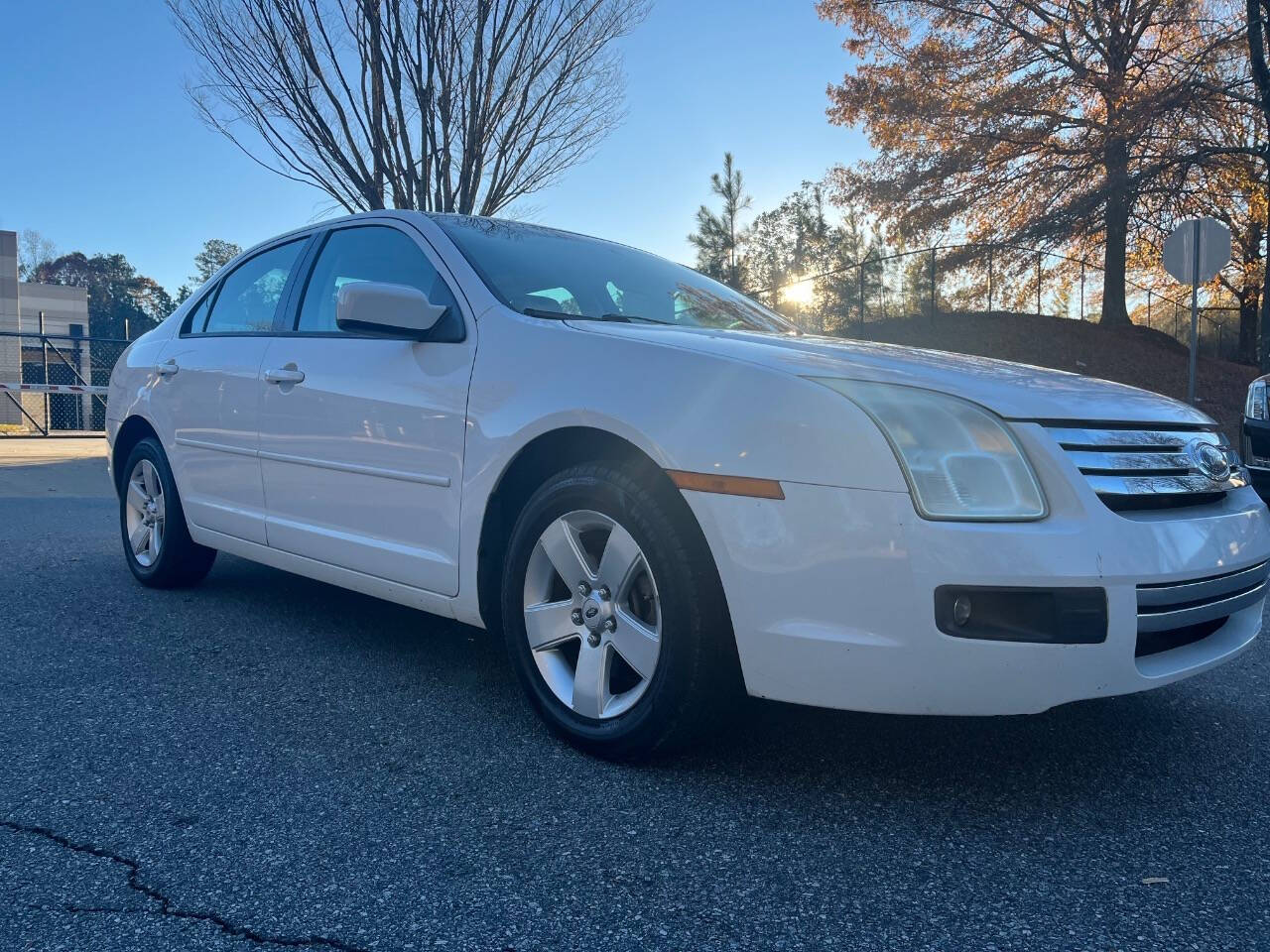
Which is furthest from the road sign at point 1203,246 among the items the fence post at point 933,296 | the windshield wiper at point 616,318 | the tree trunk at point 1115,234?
the windshield wiper at point 616,318

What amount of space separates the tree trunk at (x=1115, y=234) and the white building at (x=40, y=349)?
15813 mm

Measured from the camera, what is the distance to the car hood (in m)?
2.39

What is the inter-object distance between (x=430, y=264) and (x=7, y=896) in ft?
7.03

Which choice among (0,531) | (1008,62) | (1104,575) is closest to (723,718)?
(1104,575)

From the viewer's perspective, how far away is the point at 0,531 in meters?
6.29

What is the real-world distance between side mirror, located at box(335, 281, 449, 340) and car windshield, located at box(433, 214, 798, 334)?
0.24 m

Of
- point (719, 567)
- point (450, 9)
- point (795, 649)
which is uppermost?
point (450, 9)

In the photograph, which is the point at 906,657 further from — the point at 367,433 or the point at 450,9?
the point at 450,9

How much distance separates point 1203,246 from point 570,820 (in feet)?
31.9

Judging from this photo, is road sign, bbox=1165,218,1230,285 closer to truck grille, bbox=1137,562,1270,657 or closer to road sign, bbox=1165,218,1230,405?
road sign, bbox=1165,218,1230,405

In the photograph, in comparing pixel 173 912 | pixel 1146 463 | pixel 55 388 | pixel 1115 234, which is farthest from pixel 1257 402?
pixel 55 388

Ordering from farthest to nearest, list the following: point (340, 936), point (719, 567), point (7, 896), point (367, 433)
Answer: point (367, 433)
point (719, 567)
point (7, 896)
point (340, 936)

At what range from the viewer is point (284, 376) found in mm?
3645

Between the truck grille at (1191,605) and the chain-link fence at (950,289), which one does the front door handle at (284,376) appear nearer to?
the truck grille at (1191,605)
